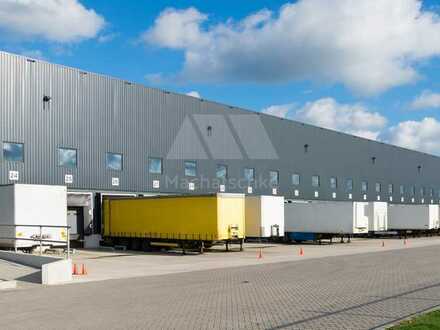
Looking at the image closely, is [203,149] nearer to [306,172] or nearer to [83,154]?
[83,154]

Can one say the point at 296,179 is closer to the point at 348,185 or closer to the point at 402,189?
the point at 348,185

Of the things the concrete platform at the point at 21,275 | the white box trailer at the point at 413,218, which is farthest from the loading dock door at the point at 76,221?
the white box trailer at the point at 413,218

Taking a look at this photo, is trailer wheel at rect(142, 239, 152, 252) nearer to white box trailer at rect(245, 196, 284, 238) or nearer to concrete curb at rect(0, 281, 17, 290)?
white box trailer at rect(245, 196, 284, 238)

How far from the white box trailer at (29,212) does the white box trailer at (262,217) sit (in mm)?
11223

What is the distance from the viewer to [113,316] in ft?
39.4

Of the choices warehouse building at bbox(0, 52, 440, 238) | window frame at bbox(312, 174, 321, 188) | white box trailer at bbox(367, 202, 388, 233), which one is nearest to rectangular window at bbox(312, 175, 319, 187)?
window frame at bbox(312, 174, 321, 188)

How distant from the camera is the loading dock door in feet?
121

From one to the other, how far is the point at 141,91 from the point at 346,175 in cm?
3089

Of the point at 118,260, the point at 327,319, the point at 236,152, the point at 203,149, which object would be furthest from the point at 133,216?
the point at 327,319

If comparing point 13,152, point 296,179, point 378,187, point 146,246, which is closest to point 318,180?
point 296,179

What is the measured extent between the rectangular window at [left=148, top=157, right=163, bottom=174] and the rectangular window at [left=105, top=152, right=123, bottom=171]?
103 inches

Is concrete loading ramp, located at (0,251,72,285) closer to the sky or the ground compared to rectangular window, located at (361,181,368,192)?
closer to the ground

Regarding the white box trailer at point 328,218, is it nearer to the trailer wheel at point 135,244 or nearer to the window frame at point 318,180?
the window frame at point 318,180

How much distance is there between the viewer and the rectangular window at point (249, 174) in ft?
161
